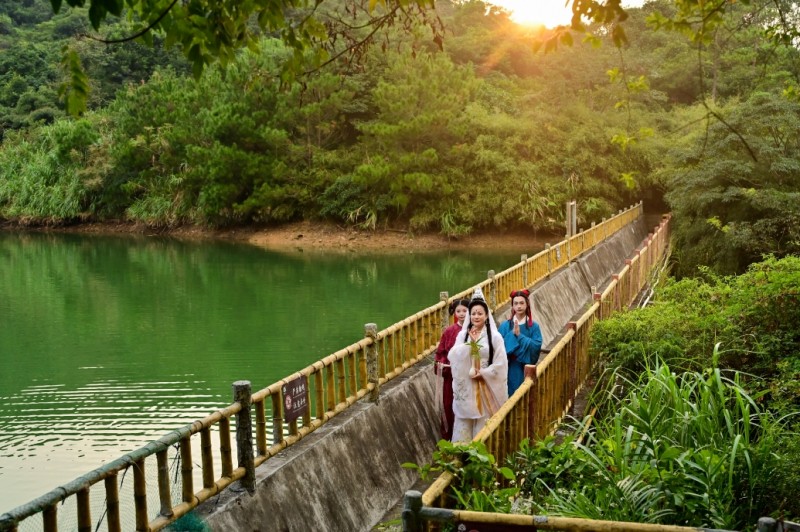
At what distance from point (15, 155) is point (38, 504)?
44.6m

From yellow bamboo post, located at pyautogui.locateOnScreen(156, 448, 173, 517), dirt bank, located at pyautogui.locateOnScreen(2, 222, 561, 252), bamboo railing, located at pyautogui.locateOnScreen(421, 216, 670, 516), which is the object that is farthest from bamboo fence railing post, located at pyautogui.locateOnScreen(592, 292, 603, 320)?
dirt bank, located at pyautogui.locateOnScreen(2, 222, 561, 252)

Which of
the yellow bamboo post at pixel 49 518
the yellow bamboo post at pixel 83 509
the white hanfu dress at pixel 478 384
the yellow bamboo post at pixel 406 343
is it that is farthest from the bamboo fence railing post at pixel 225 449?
the yellow bamboo post at pixel 406 343

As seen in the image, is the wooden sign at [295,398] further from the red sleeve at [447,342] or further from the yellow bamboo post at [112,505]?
the red sleeve at [447,342]

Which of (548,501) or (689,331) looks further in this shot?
(689,331)

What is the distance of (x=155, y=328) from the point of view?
15023 mm

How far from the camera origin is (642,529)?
8.77 feet

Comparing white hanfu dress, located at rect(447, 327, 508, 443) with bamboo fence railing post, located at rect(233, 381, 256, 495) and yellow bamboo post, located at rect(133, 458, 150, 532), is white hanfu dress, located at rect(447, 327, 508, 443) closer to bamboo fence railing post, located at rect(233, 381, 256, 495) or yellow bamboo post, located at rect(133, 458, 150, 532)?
bamboo fence railing post, located at rect(233, 381, 256, 495)

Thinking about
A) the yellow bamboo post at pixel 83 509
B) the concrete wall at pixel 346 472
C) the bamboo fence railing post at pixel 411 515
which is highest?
the bamboo fence railing post at pixel 411 515

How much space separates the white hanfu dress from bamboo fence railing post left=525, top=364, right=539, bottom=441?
29.7 inches

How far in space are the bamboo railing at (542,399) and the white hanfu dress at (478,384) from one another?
1.34ft

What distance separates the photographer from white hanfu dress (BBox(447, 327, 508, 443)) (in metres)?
5.66

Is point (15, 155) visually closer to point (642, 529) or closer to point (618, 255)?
point (618, 255)

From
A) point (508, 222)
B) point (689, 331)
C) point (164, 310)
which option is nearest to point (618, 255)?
point (508, 222)

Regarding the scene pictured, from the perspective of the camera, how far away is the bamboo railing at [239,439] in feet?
10.9
